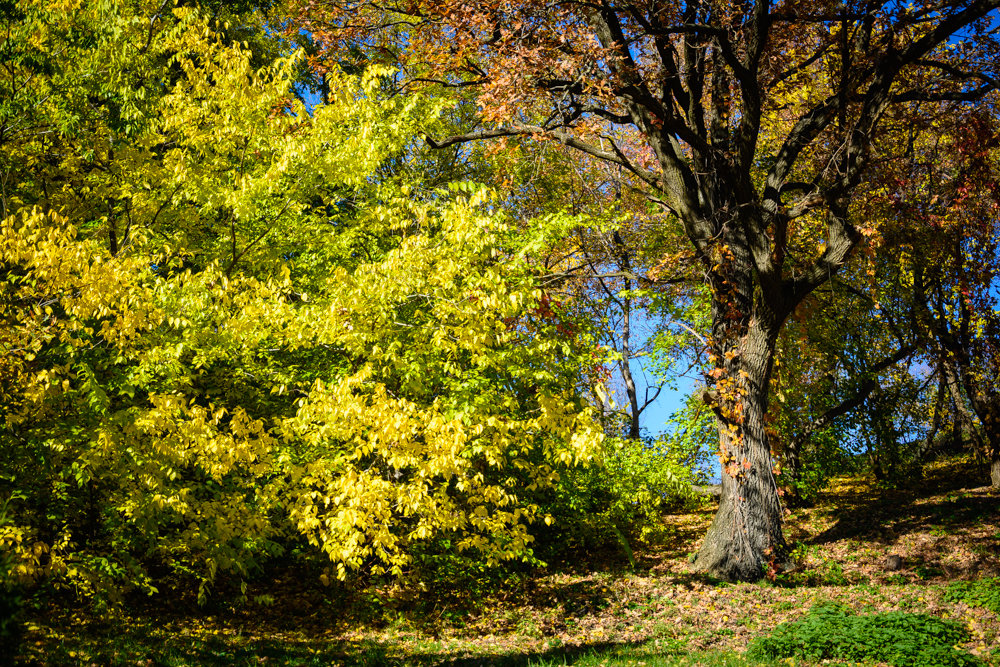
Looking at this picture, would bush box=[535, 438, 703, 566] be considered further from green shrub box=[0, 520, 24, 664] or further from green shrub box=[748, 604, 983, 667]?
green shrub box=[0, 520, 24, 664]

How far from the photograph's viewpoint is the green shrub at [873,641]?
714 centimetres

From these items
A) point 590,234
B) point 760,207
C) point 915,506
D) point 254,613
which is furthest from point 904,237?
point 254,613

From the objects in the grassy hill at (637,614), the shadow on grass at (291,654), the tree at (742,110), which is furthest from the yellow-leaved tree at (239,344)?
the tree at (742,110)

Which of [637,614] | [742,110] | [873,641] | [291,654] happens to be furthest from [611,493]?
[742,110]

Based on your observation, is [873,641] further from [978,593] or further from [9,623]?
[9,623]

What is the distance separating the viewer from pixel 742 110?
11.4 meters

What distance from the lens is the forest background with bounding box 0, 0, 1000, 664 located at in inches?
309

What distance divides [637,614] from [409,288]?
6182 millimetres

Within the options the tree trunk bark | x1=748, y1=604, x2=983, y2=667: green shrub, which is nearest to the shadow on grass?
x1=748, y1=604, x2=983, y2=667: green shrub

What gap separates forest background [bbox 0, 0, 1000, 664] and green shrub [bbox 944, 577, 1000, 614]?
2.45 meters

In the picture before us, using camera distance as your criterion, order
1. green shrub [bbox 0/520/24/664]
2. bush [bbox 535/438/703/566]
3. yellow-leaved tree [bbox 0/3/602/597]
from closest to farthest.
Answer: green shrub [bbox 0/520/24/664], yellow-leaved tree [bbox 0/3/602/597], bush [bbox 535/438/703/566]

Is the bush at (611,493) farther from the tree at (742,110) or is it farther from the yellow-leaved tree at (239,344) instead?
the yellow-leaved tree at (239,344)

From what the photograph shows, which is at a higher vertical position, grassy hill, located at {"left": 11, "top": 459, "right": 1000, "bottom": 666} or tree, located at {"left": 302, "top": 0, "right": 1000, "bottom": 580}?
tree, located at {"left": 302, "top": 0, "right": 1000, "bottom": 580}

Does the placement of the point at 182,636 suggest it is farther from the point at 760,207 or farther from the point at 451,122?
the point at 451,122
